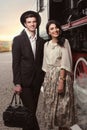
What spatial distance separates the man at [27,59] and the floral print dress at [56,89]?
14cm

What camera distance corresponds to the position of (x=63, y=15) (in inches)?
325

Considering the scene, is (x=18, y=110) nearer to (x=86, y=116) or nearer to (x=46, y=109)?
(x=46, y=109)

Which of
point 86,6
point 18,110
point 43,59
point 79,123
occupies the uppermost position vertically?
point 86,6

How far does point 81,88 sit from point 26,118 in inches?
57.5

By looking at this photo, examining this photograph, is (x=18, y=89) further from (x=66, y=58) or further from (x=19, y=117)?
(x=66, y=58)

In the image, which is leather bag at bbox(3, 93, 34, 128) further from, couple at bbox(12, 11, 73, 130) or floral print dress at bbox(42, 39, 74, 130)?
floral print dress at bbox(42, 39, 74, 130)

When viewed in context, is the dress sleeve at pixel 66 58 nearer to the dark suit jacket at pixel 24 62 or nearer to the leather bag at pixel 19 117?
the dark suit jacket at pixel 24 62

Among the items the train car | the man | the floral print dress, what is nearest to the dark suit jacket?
the man

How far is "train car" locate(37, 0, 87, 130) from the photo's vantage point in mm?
5254

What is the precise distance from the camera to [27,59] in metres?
4.13

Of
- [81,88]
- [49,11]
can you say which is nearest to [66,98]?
[81,88]

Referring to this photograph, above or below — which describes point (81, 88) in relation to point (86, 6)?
below

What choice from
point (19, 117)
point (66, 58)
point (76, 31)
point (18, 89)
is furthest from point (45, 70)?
point (76, 31)

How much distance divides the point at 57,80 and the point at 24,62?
0.43 m
